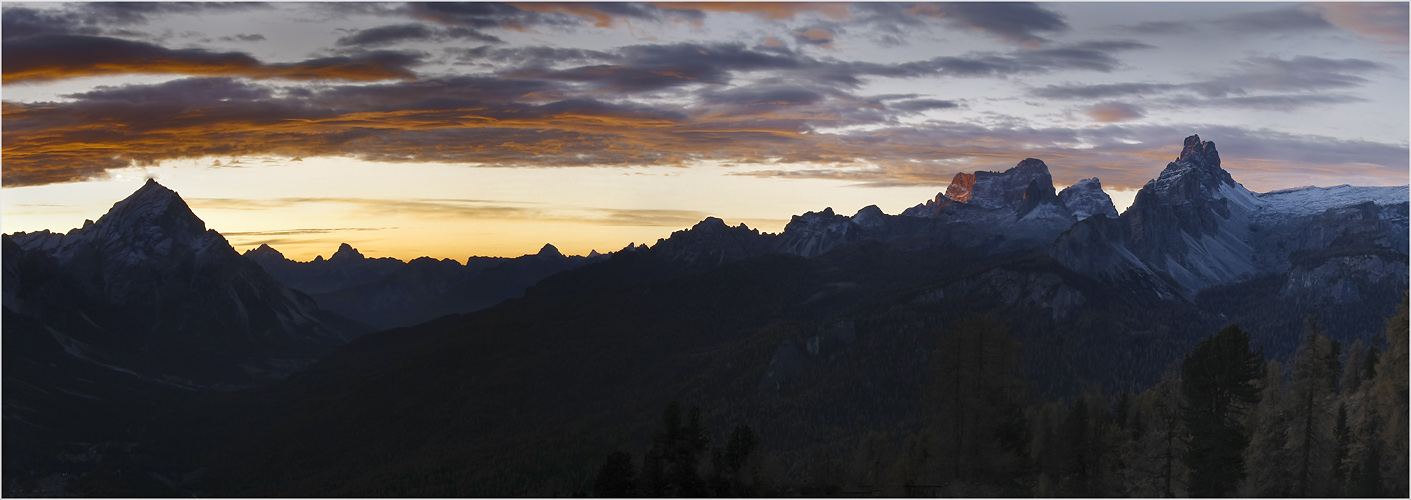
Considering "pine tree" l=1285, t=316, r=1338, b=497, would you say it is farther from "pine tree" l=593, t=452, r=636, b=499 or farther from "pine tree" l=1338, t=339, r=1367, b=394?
"pine tree" l=593, t=452, r=636, b=499

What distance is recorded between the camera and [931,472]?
106 meters

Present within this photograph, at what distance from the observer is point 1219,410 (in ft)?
319

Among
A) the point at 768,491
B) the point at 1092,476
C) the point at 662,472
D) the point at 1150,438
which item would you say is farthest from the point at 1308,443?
the point at 662,472

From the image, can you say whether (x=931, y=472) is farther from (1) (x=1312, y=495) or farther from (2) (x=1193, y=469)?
(1) (x=1312, y=495)

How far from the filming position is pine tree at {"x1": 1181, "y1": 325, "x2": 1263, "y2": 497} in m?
95.8

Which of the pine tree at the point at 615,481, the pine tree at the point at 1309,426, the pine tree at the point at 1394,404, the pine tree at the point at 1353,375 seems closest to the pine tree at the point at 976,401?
the pine tree at the point at 1309,426

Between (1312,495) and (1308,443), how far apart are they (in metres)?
4.16

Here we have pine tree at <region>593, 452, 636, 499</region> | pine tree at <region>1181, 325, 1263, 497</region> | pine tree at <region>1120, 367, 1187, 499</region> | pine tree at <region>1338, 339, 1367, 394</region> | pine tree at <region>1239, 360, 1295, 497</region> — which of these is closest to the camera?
pine tree at <region>593, 452, 636, 499</region>

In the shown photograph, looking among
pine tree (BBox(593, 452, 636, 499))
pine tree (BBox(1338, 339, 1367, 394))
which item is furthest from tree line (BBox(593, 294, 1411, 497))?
pine tree (BBox(1338, 339, 1367, 394))

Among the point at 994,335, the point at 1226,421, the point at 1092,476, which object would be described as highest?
the point at 994,335

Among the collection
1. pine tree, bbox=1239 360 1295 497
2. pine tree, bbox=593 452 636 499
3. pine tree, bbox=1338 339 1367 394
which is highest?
pine tree, bbox=1338 339 1367 394

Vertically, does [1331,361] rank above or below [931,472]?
above

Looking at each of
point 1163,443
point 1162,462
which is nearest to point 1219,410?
point 1163,443

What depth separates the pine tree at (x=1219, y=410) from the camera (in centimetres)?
9581
